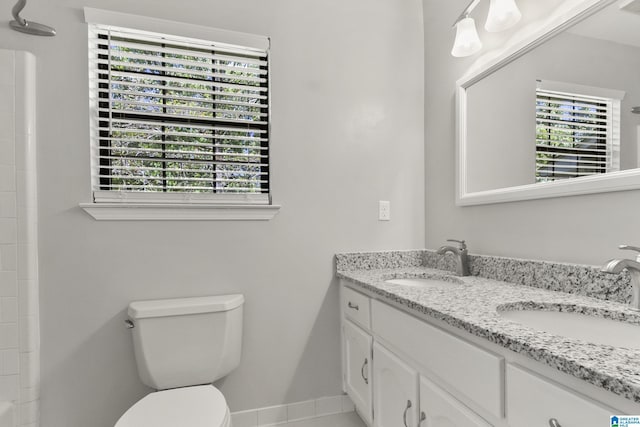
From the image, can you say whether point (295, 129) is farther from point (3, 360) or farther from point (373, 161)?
point (3, 360)

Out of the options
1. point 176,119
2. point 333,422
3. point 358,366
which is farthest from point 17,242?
point 333,422

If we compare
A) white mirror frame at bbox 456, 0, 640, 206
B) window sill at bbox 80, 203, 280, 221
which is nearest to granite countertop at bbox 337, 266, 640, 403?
white mirror frame at bbox 456, 0, 640, 206

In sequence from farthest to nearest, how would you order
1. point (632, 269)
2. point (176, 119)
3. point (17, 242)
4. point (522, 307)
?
point (176, 119) < point (17, 242) < point (522, 307) < point (632, 269)

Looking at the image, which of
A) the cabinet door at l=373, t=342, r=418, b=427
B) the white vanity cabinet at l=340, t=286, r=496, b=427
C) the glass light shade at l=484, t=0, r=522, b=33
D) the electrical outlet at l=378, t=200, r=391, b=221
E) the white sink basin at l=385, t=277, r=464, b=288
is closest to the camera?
the white vanity cabinet at l=340, t=286, r=496, b=427

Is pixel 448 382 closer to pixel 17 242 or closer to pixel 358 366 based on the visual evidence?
pixel 358 366

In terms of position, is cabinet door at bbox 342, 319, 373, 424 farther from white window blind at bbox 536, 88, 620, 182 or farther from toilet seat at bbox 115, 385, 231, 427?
white window blind at bbox 536, 88, 620, 182

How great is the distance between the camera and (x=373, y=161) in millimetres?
1994

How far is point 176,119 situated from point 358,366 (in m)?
1.57

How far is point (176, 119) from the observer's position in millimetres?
1714

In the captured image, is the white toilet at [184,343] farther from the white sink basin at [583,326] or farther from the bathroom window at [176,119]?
the white sink basin at [583,326]

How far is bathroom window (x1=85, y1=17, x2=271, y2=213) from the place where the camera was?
5.23ft

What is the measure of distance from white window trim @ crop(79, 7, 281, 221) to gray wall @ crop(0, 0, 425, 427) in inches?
1.9

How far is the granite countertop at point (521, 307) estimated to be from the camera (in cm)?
60

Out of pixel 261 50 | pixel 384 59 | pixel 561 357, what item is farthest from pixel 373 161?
pixel 561 357
